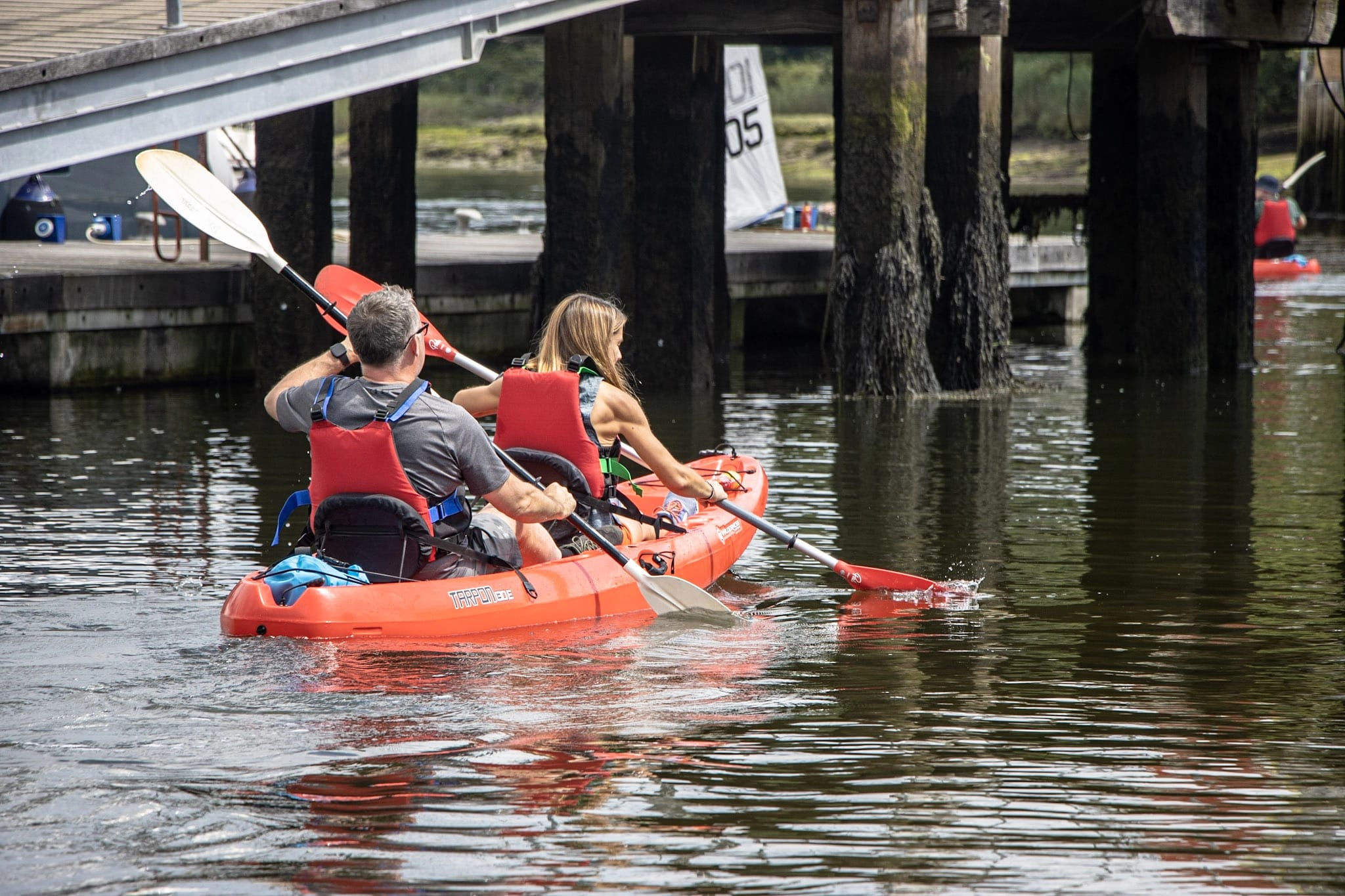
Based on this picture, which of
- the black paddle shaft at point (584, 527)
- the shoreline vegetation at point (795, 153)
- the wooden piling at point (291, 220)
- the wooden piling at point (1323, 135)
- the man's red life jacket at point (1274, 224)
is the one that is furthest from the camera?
the shoreline vegetation at point (795, 153)

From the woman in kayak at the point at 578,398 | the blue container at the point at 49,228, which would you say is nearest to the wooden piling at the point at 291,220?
the blue container at the point at 49,228

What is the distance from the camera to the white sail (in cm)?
2164

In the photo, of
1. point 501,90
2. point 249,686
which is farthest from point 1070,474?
point 501,90

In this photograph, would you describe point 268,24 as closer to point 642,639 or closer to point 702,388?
point 642,639

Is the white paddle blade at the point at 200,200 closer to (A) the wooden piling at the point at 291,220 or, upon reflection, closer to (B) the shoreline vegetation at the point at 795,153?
(A) the wooden piling at the point at 291,220

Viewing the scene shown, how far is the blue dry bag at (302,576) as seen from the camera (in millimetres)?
6059

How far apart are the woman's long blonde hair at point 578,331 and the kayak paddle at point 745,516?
42 cm

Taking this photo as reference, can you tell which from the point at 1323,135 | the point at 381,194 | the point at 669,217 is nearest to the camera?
the point at 669,217

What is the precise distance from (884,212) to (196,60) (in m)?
4.53

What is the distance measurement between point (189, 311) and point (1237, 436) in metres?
7.22

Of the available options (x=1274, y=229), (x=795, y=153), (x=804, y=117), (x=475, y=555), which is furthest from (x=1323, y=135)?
(x=475, y=555)

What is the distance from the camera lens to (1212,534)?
8578 mm

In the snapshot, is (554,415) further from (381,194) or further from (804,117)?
(804,117)

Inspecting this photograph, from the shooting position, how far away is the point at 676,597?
685cm
